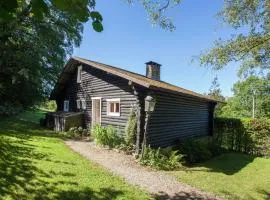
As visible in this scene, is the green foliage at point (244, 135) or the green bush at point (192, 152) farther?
the green foliage at point (244, 135)

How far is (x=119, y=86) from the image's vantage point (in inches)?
563

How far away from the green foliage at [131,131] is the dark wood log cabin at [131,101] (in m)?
0.34

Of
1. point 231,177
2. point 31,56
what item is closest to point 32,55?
point 31,56

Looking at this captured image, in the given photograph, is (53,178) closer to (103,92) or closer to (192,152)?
(192,152)

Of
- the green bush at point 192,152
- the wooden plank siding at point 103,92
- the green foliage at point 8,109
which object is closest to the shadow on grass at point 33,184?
the wooden plank siding at point 103,92

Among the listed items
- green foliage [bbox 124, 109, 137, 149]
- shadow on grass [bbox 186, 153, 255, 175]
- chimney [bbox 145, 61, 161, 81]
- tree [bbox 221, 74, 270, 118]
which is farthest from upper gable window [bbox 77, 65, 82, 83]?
tree [bbox 221, 74, 270, 118]

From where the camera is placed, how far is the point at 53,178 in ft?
25.3

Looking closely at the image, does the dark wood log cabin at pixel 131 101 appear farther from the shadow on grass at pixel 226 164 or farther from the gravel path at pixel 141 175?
the shadow on grass at pixel 226 164

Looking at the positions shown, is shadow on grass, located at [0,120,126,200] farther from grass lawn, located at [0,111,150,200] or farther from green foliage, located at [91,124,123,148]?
green foliage, located at [91,124,123,148]

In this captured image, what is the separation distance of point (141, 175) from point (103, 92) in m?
7.42

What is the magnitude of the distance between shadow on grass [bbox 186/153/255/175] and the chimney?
23.5 ft

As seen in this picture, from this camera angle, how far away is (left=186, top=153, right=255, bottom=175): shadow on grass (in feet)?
39.8

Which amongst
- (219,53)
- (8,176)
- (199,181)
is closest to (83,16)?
(8,176)

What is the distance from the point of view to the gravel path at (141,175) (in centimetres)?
802
